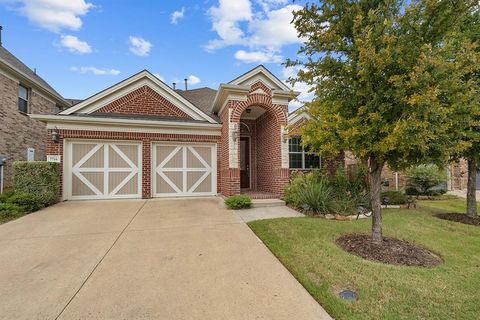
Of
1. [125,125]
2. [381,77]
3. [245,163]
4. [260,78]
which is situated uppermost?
[260,78]

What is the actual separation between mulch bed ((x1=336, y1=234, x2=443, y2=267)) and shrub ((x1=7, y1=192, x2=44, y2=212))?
8.80 meters

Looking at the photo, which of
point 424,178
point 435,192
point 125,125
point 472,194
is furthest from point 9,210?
point 435,192

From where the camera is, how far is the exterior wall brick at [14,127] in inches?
397

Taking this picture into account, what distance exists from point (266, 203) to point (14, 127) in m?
12.4

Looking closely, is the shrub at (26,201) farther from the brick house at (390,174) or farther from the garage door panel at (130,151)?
the brick house at (390,174)

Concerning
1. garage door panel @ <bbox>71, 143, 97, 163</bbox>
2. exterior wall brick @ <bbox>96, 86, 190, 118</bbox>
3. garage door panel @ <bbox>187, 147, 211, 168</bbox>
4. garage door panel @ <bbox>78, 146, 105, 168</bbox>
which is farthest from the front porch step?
garage door panel @ <bbox>71, 143, 97, 163</bbox>

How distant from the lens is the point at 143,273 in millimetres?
3262

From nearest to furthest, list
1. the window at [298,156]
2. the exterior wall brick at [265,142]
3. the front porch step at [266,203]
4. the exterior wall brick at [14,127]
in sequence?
1. the front porch step at [266,203]
2. the exterior wall brick at [265,142]
3. the exterior wall brick at [14,127]
4. the window at [298,156]

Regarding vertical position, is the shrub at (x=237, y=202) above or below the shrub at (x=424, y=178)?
below

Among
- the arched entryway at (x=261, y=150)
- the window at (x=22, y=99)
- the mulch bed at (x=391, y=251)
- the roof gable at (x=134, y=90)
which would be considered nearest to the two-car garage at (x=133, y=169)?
the roof gable at (x=134, y=90)

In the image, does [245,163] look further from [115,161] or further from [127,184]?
[115,161]

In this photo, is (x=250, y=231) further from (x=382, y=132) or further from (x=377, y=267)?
(x=382, y=132)

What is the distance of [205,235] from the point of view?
16.0 feet

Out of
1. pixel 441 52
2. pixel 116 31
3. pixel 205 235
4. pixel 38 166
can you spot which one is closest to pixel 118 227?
pixel 205 235
